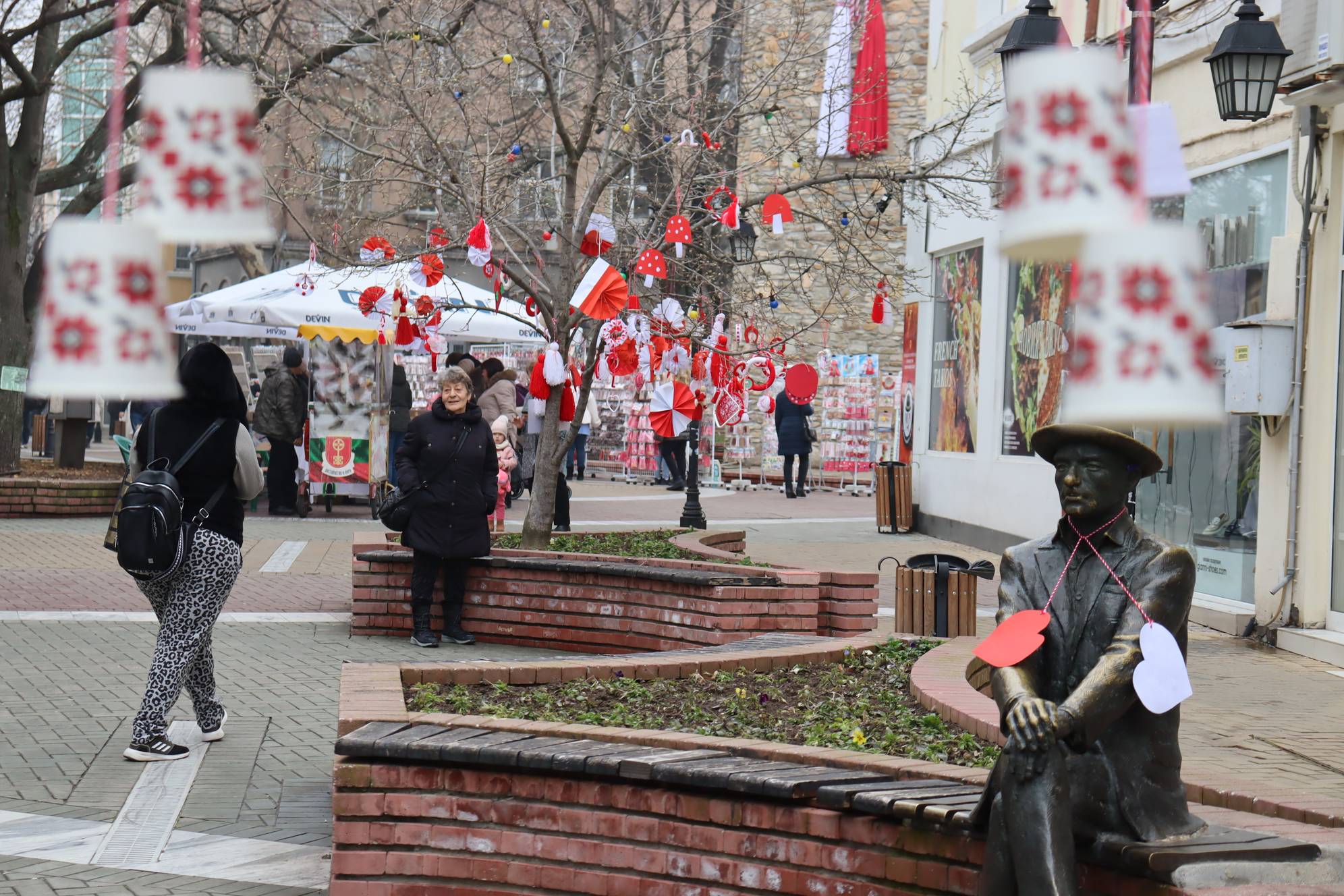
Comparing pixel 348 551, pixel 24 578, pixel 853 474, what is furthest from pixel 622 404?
pixel 24 578

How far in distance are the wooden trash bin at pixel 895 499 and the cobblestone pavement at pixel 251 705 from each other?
417 cm

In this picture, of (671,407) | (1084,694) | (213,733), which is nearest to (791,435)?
(671,407)

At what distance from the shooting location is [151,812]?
6590mm

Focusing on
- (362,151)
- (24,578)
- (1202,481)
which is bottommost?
(24,578)

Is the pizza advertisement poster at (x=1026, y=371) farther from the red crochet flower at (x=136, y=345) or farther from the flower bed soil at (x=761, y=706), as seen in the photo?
the red crochet flower at (x=136, y=345)

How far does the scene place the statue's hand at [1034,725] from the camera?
3916 mm

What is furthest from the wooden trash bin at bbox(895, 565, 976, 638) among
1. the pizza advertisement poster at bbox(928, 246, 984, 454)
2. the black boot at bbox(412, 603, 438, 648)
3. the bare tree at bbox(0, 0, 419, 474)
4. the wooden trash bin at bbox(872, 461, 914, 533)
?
the wooden trash bin at bbox(872, 461, 914, 533)

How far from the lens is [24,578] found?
14.0 metres

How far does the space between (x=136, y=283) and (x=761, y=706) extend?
4457 millimetres

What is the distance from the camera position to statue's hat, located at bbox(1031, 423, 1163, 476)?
13.3ft

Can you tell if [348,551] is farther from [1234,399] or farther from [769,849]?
[769,849]

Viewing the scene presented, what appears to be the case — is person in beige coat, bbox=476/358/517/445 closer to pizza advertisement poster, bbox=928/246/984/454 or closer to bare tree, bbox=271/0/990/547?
bare tree, bbox=271/0/990/547

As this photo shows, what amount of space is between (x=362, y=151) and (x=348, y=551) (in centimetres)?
693

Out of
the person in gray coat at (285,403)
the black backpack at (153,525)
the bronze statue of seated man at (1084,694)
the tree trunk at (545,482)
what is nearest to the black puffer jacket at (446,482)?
the tree trunk at (545,482)
